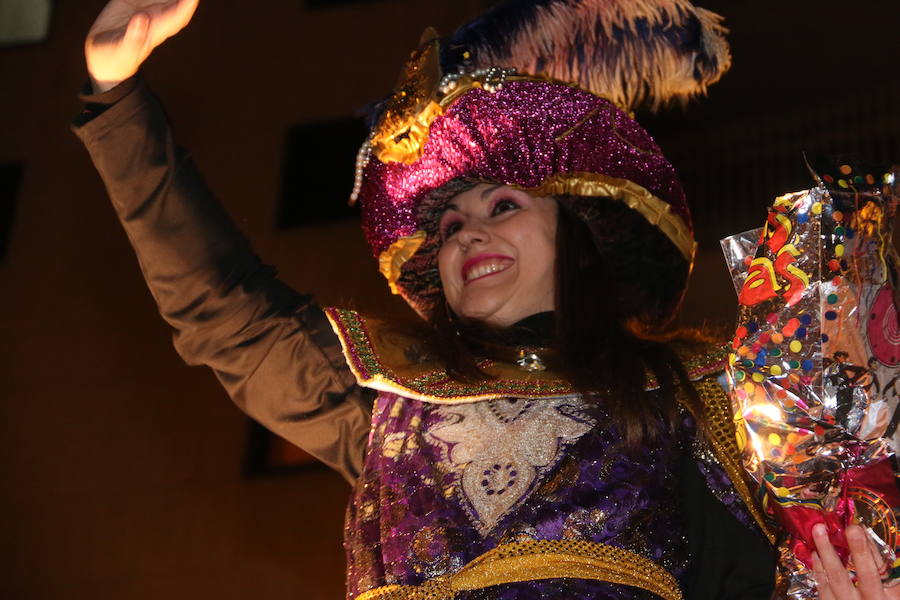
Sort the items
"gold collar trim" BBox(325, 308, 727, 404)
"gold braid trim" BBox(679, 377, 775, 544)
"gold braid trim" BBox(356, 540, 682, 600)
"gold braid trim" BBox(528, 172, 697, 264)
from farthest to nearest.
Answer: "gold braid trim" BBox(528, 172, 697, 264) < "gold collar trim" BBox(325, 308, 727, 404) < "gold braid trim" BBox(679, 377, 775, 544) < "gold braid trim" BBox(356, 540, 682, 600)

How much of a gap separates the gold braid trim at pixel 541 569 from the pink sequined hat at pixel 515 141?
0.83m

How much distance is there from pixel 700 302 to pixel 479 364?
3.51m

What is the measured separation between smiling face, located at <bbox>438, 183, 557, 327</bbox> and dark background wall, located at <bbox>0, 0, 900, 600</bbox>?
3040 mm

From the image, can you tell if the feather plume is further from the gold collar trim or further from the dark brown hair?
the gold collar trim

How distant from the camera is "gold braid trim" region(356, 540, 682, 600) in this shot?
1807mm

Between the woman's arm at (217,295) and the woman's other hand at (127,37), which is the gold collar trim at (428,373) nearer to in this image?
the woman's arm at (217,295)

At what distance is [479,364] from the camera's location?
2193 mm

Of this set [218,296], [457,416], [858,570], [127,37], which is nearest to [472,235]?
[457,416]

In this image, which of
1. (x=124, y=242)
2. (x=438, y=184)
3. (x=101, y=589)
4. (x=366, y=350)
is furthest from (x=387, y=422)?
(x=124, y=242)

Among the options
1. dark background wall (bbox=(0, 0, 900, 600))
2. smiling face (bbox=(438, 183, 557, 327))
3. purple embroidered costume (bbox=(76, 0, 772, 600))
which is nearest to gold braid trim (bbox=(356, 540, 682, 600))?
purple embroidered costume (bbox=(76, 0, 772, 600))

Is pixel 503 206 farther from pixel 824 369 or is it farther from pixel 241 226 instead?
pixel 241 226

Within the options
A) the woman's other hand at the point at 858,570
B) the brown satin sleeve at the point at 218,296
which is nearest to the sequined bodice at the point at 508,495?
the brown satin sleeve at the point at 218,296

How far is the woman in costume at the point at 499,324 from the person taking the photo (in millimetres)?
1881

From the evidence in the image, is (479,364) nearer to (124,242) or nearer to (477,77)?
(477,77)
